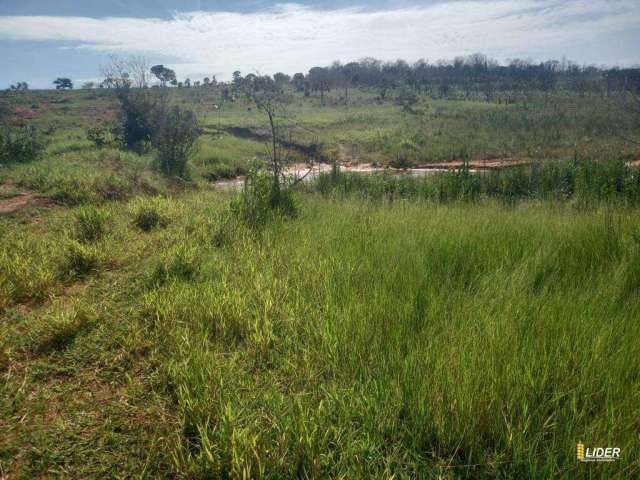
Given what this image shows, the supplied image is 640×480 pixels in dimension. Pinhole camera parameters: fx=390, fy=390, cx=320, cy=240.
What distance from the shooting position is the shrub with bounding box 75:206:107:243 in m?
5.19

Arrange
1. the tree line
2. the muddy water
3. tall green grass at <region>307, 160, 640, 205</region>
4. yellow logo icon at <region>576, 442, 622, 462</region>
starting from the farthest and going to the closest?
1. the tree line
2. the muddy water
3. tall green grass at <region>307, 160, 640, 205</region>
4. yellow logo icon at <region>576, 442, 622, 462</region>

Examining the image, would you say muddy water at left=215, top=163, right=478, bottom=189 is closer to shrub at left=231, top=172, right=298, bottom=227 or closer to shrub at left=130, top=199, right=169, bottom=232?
shrub at left=231, top=172, right=298, bottom=227

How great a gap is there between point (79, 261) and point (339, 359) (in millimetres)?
3273

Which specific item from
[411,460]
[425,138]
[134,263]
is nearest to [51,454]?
[411,460]

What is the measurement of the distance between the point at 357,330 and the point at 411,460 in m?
0.97

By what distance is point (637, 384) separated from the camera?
1.97m

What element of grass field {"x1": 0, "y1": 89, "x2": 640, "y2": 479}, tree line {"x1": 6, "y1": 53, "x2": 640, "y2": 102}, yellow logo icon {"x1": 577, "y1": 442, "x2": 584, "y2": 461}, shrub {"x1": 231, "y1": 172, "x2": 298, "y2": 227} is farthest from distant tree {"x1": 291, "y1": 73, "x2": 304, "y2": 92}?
yellow logo icon {"x1": 577, "y1": 442, "x2": 584, "y2": 461}

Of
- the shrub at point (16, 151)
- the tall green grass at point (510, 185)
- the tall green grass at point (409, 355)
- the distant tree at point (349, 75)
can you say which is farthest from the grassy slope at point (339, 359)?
the distant tree at point (349, 75)

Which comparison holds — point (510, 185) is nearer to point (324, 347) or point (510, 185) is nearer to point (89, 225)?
point (324, 347)

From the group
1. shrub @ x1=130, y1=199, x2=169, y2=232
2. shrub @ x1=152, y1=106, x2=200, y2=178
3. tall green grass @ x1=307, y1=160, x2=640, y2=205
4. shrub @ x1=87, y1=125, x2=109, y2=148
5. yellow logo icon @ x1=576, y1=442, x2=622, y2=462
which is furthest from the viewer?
shrub @ x1=87, y1=125, x2=109, y2=148

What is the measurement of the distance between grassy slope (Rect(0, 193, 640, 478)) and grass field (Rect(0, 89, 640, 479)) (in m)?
0.01

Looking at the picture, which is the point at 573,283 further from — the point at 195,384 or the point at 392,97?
the point at 392,97

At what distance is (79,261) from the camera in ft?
13.9

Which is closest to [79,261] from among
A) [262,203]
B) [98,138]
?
[262,203]
